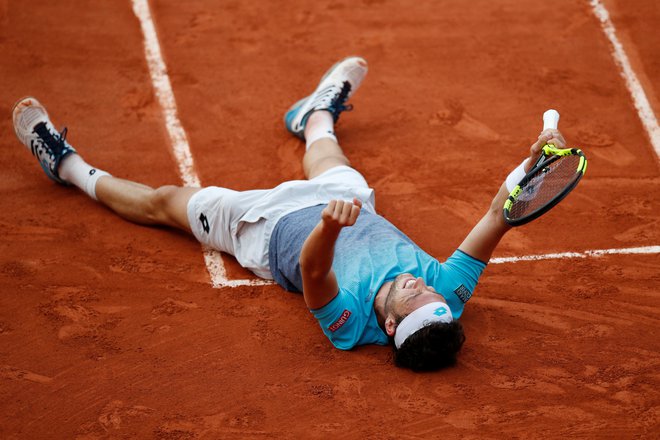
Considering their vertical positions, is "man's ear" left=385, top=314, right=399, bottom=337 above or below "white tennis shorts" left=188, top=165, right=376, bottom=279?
below

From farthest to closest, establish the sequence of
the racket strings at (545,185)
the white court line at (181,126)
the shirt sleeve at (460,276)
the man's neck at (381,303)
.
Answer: the white court line at (181,126)
the shirt sleeve at (460,276)
the man's neck at (381,303)
the racket strings at (545,185)

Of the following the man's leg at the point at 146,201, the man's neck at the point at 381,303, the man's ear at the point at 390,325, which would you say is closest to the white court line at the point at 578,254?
the man's neck at the point at 381,303

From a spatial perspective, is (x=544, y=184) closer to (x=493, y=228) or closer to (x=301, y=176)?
(x=493, y=228)

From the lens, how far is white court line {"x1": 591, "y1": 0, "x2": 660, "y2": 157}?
8.14 m

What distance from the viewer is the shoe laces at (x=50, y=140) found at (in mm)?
7438

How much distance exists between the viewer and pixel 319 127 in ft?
25.7

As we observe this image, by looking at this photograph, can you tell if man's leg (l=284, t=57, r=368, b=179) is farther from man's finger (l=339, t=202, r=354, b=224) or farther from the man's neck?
man's finger (l=339, t=202, r=354, b=224)

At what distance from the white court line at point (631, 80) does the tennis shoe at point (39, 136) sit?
16.4 feet

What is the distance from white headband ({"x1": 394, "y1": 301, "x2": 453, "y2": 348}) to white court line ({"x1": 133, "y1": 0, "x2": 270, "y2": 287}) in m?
1.33

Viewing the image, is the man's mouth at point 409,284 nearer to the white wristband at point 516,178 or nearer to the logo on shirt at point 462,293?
the logo on shirt at point 462,293

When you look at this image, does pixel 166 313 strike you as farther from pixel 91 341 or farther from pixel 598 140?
pixel 598 140

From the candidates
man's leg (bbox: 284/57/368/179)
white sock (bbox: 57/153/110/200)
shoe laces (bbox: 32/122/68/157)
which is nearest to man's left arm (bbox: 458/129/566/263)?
man's leg (bbox: 284/57/368/179)

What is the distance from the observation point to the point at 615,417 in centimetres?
548

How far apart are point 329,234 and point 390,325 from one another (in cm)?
86
